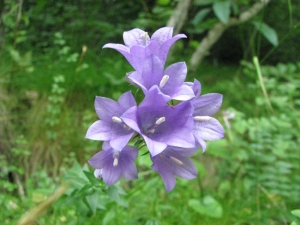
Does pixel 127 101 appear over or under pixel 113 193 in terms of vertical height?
over

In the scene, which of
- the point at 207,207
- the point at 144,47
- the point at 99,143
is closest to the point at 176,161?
the point at 144,47

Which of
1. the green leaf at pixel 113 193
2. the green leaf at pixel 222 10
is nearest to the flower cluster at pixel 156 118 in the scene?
the green leaf at pixel 113 193

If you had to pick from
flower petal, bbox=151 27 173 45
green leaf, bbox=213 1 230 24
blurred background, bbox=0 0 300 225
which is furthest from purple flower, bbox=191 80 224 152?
green leaf, bbox=213 1 230 24

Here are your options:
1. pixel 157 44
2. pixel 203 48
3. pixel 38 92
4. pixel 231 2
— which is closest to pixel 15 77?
pixel 38 92

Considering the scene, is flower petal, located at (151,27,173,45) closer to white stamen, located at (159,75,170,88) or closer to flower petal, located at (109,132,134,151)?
white stamen, located at (159,75,170,88)

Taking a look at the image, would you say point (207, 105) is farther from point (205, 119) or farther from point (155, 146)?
point (155, 146)
